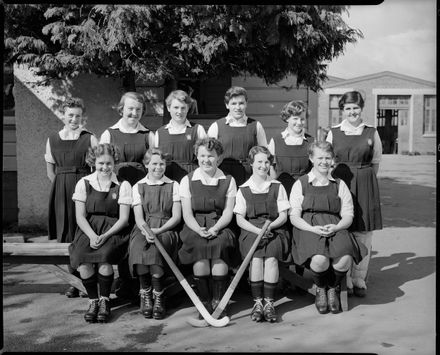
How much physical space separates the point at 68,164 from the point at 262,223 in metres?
1.79

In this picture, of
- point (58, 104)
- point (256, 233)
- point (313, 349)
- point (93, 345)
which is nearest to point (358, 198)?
point (256, 233)

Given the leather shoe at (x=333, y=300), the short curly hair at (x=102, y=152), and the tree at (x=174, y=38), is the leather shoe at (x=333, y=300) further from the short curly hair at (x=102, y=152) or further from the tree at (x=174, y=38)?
the tree at (x=174, y=38)

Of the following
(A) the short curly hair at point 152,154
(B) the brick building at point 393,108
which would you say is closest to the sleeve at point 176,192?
(A) the short curly hair at point 152,154

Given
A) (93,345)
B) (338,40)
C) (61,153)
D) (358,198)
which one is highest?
(338,40)

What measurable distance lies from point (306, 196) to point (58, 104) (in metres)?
5.18

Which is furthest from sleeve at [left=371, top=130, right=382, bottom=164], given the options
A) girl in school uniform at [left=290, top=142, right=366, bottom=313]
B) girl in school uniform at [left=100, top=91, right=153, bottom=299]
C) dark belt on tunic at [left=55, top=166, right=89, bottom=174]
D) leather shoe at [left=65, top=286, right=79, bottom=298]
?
leather shoe at [left=65, top=286, right=79, bottom=298]

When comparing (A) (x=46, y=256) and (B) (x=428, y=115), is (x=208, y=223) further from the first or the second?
(B) (x=428, y=115)

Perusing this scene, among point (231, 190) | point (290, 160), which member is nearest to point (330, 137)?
point (290, 160)

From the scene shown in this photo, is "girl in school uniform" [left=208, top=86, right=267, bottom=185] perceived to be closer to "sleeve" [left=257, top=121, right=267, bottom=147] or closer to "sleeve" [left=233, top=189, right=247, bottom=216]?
"sleeve" [left=257, top=121, right=267, bottom=147]

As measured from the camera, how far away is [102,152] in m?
4.56

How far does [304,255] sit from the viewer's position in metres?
4.58

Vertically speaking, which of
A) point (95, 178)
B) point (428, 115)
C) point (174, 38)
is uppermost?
point (428, 115)

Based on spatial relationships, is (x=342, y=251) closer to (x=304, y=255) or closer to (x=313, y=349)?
(x=304, y=255)

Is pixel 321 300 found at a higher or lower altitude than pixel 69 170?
lower
